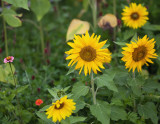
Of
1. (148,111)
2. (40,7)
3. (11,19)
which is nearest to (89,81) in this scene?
(148,111)

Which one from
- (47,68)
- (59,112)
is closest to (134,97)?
(59,112)

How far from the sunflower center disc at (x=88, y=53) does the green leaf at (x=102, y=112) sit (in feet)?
0.96

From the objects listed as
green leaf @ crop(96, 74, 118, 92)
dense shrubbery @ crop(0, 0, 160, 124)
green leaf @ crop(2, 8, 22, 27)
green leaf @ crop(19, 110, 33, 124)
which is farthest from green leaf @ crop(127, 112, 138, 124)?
green leaf @ crop(2, 8, 22, 27)

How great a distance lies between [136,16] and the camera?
1.84 meters

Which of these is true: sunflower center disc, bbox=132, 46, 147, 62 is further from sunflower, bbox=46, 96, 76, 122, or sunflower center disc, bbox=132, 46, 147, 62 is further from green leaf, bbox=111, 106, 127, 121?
sunflower, bbox=46, 96, 76, 122

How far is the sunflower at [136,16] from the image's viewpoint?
183 centimetres

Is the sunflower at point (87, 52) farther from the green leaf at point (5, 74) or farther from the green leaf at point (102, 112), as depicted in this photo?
the green leaf at point (5, 74)

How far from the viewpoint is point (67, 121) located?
129 cm

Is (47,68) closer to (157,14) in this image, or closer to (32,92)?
(32,92)

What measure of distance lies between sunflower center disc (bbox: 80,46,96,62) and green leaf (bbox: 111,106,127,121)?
422mm

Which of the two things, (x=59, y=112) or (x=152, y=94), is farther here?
(x=152, y=94)

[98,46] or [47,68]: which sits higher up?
[98,46]

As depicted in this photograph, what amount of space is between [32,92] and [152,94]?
894 millimetres

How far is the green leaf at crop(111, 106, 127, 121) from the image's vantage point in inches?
58.9
